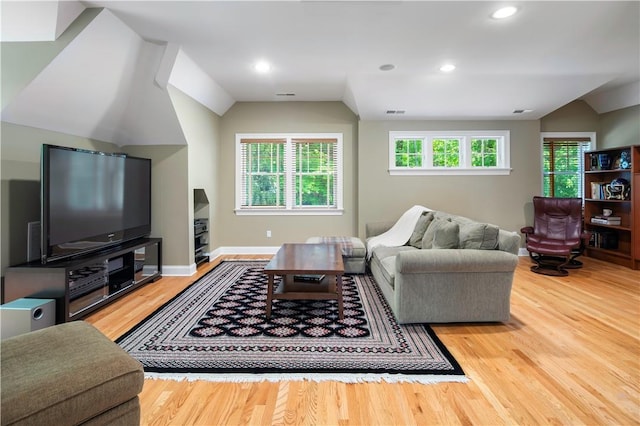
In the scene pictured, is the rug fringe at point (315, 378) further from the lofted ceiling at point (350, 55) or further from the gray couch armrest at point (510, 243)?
the lofted ceiling at point (350, 55)

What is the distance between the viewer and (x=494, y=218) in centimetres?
531

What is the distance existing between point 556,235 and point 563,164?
156cm

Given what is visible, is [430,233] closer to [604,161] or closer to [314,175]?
[314,175]

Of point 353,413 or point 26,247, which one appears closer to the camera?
point 353,413

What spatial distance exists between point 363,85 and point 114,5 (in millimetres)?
2804

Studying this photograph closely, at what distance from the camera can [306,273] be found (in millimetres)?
2654

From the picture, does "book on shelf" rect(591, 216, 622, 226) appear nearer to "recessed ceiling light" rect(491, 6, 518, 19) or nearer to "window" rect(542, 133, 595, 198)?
"window" rect(542, 133, 595, 198)

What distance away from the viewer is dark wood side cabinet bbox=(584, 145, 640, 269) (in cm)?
437

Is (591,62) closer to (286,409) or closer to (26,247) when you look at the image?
(286,409)

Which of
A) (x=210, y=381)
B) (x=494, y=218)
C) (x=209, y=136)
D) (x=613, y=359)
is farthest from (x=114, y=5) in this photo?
(x=494, y=218)

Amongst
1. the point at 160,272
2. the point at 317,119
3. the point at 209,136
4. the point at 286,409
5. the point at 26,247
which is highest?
the point at 317,119

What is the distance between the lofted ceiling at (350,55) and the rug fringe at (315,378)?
103 inches

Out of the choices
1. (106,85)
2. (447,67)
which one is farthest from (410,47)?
(106,85)

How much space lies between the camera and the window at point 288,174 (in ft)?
18.2
